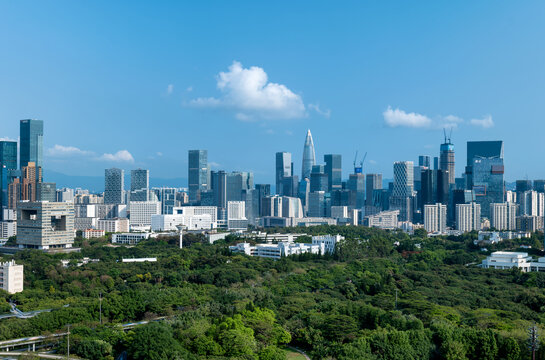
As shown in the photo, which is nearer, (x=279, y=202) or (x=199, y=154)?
(x=279, y=202)

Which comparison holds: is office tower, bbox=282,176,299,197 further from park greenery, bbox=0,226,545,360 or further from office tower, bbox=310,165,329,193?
park greenery, bbox=0,226,545,360

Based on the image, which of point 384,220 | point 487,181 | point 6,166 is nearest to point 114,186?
point 6,166

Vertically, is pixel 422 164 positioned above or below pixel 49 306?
above

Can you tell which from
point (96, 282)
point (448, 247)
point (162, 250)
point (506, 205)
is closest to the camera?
point (96, 282)

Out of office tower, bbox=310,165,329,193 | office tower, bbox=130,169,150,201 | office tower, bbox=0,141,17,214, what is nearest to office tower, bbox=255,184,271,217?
office tower, bbox=310,165,329,193

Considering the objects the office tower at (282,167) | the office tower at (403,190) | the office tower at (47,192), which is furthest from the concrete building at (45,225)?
the office tower at (282,167)

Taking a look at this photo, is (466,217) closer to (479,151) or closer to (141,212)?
(479,151)

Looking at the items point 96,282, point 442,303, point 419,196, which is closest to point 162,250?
point 96,282

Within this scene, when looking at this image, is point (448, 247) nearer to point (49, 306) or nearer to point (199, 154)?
point (49, 306)
